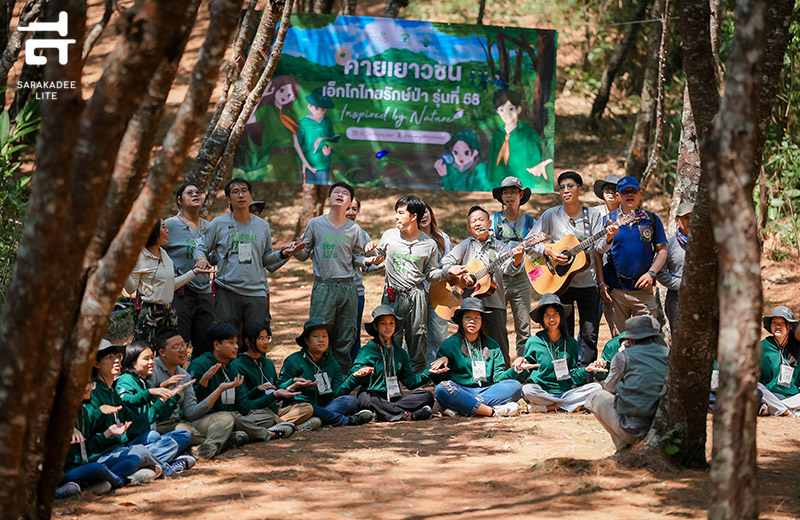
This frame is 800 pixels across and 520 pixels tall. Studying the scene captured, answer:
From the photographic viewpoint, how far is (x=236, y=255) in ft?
25.6

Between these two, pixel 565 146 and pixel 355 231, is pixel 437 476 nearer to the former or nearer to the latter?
pixel 355 231

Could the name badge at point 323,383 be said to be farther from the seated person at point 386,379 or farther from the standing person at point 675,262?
the standing person at point 675,262

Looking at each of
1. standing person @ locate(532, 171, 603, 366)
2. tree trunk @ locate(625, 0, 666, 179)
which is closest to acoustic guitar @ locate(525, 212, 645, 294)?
A: standing person @ locate(532, 171, 603, 366)

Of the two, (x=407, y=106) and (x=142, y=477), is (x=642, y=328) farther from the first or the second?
(x=407, y=106)

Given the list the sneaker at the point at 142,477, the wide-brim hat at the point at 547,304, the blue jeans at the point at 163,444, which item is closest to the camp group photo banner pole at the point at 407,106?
the wide-brim hat at the point at 547,304

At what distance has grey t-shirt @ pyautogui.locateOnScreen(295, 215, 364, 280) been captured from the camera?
805cm

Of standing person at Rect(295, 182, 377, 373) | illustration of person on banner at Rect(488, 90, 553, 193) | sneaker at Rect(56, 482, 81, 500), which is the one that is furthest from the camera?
illustration of person on banner at Rect(488, 90, 553, 193)

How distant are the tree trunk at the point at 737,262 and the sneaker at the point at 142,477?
137 inches

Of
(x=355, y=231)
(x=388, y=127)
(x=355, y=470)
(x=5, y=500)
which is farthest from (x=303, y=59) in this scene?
(x=5, y=500)

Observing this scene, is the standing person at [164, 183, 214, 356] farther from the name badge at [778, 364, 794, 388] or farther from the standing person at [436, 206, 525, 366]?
the name badge at [778, 364, 794, 388]

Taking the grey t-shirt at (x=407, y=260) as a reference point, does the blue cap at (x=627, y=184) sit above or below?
above

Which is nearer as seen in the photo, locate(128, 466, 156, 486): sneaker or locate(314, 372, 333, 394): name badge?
locate(128, 466, 156, 486): sneaker

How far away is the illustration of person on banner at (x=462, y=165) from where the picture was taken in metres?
12.3

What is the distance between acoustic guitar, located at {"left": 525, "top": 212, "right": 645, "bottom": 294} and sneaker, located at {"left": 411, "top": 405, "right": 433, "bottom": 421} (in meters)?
1.68
